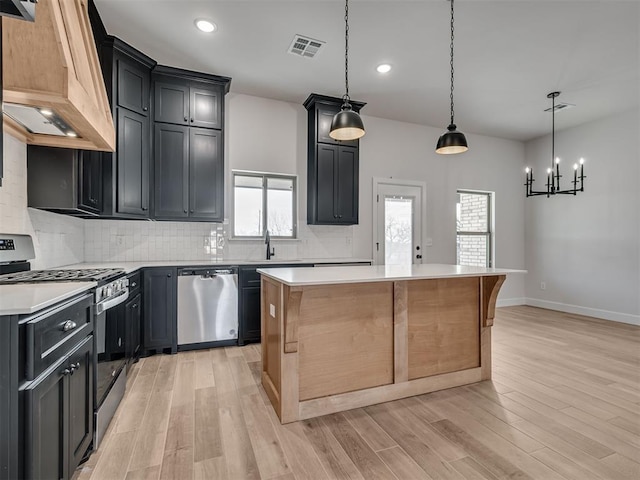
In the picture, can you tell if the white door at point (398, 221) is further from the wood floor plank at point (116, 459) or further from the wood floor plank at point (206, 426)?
the wood floor plank at point (116, 459)

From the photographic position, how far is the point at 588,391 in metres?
2.71

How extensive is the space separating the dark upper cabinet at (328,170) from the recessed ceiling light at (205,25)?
159 centimetres

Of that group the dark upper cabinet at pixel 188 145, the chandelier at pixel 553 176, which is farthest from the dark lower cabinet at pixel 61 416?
the chandelier at pixel 553 176

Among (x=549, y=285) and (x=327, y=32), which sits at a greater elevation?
(x=327, y=32)

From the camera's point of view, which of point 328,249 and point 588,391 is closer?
point 588,391

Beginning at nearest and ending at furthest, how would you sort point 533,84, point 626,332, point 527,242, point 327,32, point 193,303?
1. point 327,32
2. point 193,303
3. point 533,84
4. point 626,332
5. point 527,242

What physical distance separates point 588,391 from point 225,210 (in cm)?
414

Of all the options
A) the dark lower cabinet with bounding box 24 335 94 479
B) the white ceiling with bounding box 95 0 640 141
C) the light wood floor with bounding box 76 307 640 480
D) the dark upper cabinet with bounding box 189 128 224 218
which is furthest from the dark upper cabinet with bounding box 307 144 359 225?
the dark lower cabinet with bounding box 24 335 94 479

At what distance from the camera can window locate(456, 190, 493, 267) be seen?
6.10 metres

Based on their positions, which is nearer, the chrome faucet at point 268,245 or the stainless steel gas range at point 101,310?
the stainless steel gas range at point 101,310

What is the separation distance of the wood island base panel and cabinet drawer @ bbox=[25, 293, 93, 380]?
3.63ft

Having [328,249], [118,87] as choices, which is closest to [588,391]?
[328,249]

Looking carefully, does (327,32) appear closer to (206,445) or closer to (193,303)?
(193,303)

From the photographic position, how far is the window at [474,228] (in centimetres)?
610
